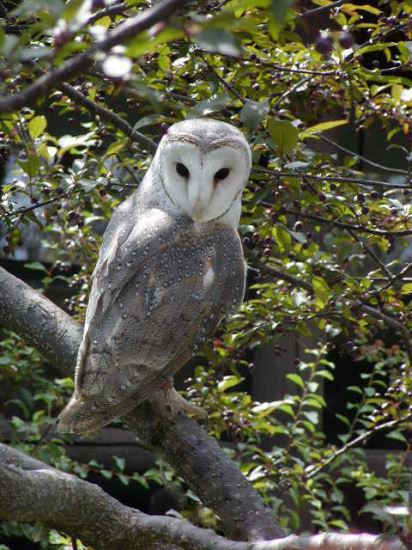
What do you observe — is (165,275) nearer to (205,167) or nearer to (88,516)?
(205,167)

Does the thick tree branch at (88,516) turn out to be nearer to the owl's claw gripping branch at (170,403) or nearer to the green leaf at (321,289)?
the owl's claw gripping branch at (170,403)

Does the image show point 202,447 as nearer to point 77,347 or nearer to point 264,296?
point 77,347

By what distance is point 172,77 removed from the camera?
245 cm

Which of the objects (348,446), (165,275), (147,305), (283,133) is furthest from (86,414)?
(348,446)

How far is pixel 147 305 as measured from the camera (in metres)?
2.38

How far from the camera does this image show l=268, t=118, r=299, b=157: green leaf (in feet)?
6.14

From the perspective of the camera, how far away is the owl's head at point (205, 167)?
226 centimetres

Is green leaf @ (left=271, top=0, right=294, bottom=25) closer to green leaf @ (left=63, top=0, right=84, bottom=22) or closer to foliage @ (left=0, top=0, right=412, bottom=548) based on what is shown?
green leaf @ (left=63, top=0, right=84, bottom=22)

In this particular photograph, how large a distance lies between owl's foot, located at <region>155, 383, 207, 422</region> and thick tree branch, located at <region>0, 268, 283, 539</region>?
0.03m

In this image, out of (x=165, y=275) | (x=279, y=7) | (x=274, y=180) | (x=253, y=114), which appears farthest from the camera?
(x=165, y=275)

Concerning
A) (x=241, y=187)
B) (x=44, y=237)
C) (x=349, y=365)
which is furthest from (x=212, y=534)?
(x=349, y=365)

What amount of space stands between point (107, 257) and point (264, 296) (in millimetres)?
670

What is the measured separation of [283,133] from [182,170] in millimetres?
573

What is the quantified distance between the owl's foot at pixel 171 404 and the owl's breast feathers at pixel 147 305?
0.17 ft
